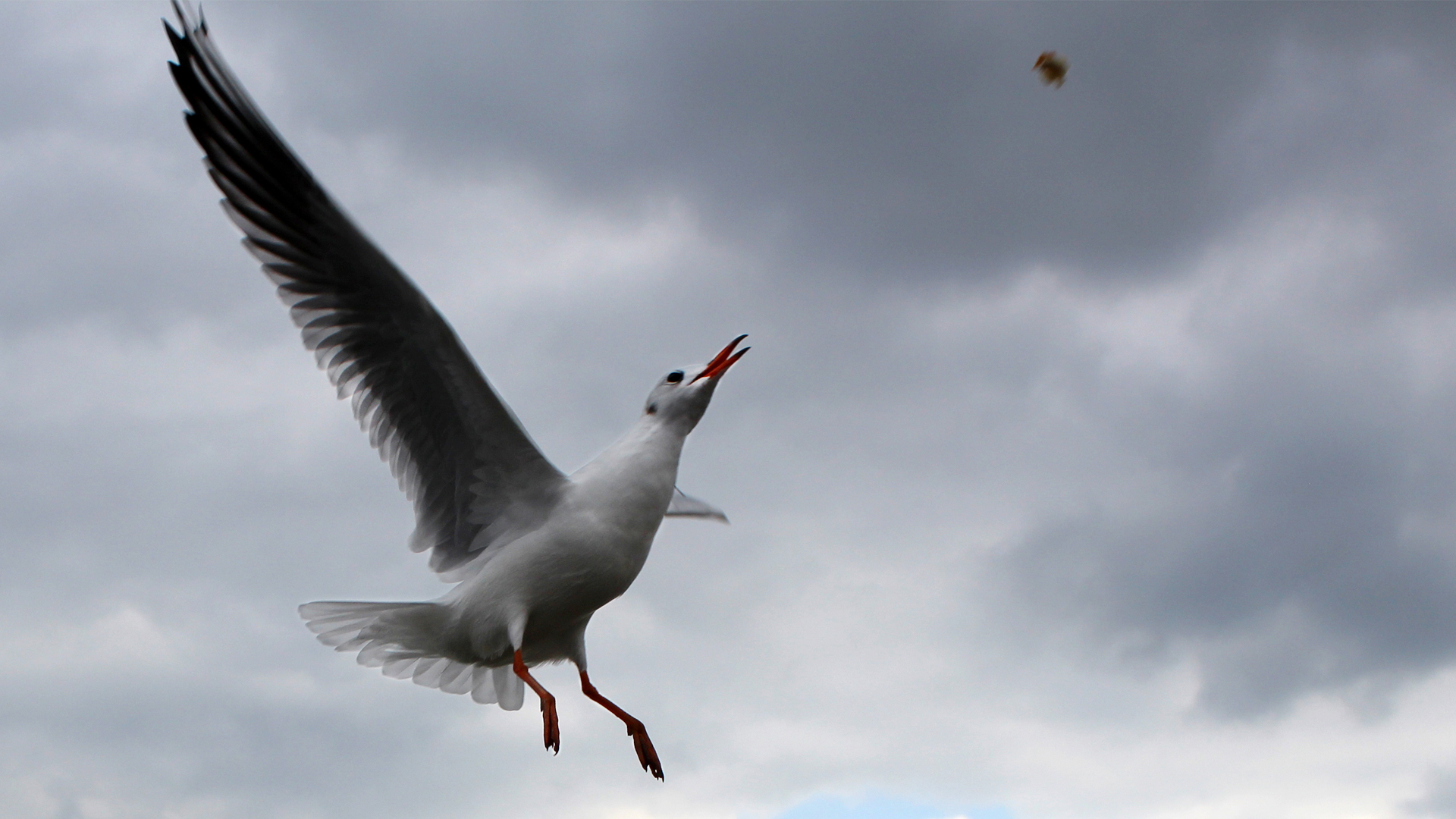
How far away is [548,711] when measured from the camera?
6.62m

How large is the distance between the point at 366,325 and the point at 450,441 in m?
0.81

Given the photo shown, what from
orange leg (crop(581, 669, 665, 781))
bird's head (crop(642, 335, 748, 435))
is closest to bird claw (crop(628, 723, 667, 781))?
orange leg (crop(581, 669, 665, 781))

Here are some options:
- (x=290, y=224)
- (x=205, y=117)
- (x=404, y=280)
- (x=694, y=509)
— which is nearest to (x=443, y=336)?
(x=404, y=280)

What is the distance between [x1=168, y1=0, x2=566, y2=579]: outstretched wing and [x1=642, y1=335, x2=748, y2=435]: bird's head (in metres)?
0.72

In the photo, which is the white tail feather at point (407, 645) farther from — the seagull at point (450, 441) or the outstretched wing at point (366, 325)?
the outstretched wing at point (366, 325)

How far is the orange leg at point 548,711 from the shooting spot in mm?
6531

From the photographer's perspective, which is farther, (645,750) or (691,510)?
(691,510)

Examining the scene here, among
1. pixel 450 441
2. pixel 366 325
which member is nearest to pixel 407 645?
pixel 450 441

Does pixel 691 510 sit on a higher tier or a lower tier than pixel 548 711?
higher

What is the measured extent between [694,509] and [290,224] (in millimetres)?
4020

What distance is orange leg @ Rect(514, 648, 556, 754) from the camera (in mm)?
6531

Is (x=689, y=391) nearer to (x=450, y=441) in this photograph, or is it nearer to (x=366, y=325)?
(x=450, y=441)

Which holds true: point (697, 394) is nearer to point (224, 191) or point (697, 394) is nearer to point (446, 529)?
point (446, 529)

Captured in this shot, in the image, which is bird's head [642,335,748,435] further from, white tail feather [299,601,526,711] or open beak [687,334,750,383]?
white tail feather [299,601,526,711]
